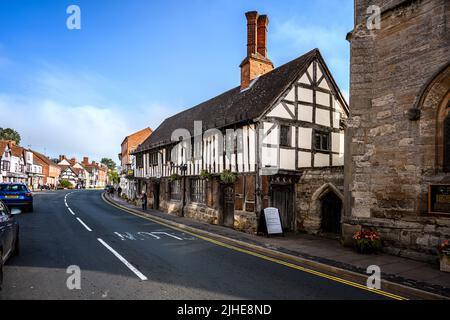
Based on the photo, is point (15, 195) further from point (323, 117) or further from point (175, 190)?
point (323, 117)

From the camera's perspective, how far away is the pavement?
657 cm

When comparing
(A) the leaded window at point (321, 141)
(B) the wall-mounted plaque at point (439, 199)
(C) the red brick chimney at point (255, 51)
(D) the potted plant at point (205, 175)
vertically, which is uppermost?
(C) the red brick chimney at point (255, 51)

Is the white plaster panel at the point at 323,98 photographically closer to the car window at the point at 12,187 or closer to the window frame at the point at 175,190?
the window frame at the point at 175,190

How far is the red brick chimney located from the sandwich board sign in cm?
891

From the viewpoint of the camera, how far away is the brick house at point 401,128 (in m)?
8.67

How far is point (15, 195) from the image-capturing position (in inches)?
700

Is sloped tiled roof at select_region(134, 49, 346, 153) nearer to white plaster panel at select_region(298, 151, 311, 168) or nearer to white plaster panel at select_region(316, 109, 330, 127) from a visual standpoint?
white plaster panel at select_region(316, 109, 330, 127)

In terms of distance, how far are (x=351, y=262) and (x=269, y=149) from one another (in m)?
6.57

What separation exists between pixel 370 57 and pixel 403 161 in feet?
12.0

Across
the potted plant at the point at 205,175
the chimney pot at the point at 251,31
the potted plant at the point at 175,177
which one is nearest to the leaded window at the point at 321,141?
the potted plant at the point at 205,175

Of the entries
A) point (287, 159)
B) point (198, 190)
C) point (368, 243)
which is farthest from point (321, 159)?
point (198, 190)

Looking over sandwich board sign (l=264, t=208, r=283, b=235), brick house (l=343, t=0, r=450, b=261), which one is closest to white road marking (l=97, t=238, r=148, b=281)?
sandwich board sign (l=264, t=208, r=283, b=235)

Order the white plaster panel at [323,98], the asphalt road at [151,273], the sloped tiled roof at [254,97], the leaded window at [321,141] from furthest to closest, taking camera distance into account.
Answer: the white plaster panel at [323,98]
the leaded window at [321,141]
the sloped tiled roof at [254,97]
the asphalt road at [151,273]

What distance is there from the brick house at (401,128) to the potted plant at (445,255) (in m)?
0.63
